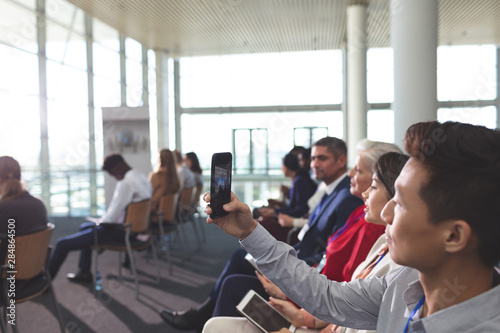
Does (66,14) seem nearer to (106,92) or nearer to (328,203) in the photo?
(106,92)

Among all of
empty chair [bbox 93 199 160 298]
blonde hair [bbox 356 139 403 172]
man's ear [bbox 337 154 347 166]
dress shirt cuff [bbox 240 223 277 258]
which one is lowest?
empty chair [bbox 93 199 160 298]

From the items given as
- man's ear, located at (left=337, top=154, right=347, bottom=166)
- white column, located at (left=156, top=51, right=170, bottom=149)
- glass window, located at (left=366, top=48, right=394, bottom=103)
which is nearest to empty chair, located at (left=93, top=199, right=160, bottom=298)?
man's ear, located at (left=337, top=154, right=347, bottom=166)

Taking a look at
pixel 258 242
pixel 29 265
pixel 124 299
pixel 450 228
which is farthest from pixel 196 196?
pixel 450 228

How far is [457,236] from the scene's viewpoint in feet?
2.54

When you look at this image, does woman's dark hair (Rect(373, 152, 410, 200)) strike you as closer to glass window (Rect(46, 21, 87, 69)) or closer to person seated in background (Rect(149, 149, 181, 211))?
person seated in background (Rect(149, 149, 181, 211))

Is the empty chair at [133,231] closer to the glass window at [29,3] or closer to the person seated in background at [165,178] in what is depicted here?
the person seated in background at [165,178]

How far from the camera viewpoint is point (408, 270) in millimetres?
1063

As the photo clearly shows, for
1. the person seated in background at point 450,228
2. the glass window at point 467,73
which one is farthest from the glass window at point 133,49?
the person seated in background at point 450,228

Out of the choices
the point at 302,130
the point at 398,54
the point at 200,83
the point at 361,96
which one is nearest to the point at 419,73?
the point at 398,54

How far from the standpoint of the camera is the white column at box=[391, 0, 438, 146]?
3686 millimetres

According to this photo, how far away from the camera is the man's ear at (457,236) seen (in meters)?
0.76

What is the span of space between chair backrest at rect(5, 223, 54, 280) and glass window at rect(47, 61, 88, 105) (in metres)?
6.18

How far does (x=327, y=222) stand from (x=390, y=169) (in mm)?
1003

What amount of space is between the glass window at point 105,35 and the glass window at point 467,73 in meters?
9.56
